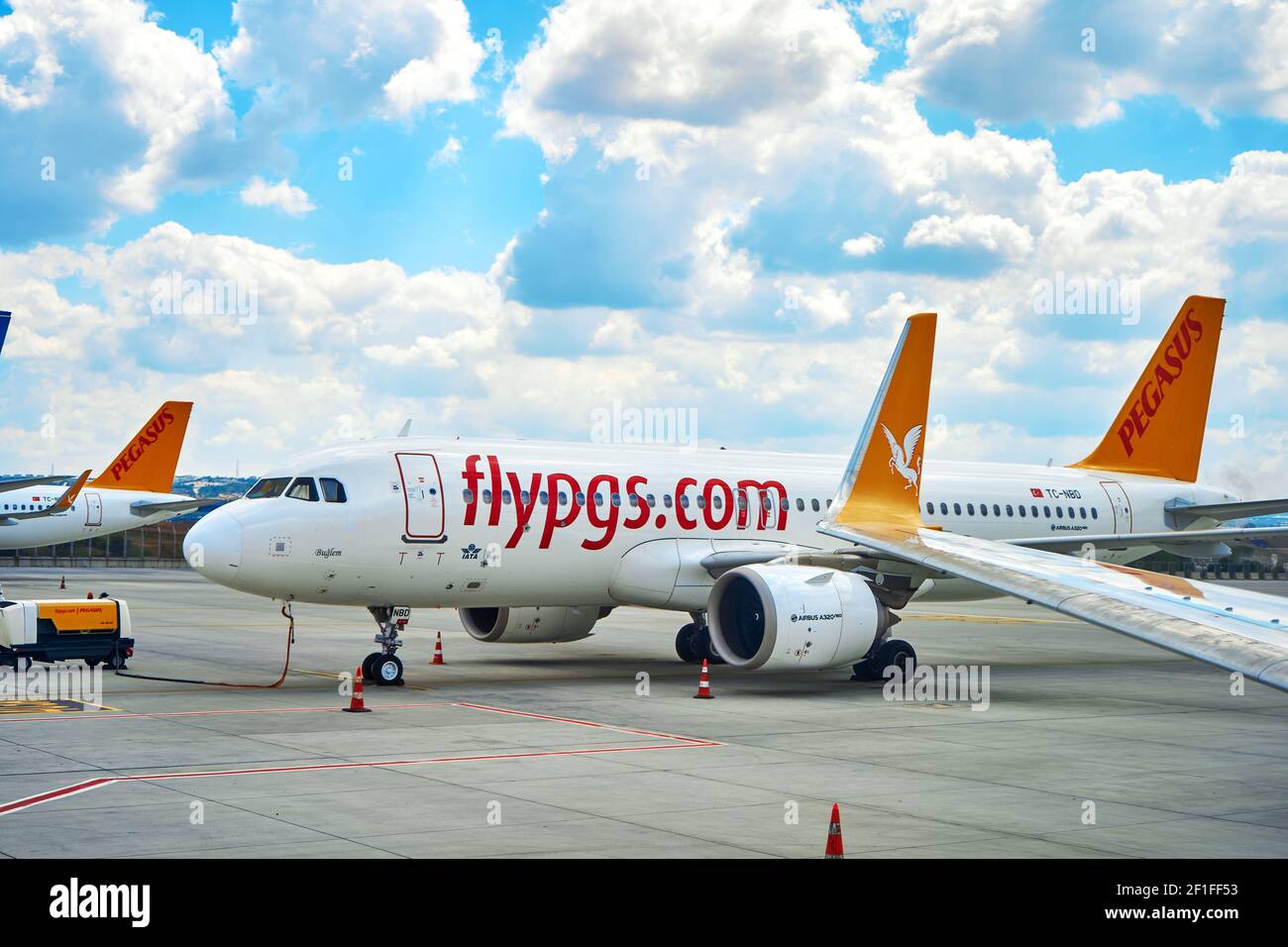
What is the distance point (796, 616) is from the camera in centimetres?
2017

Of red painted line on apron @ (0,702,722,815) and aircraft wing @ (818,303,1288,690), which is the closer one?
aircraft wing @ (818,303,1288,690)

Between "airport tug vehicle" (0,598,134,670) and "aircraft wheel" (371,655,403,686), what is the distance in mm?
4551

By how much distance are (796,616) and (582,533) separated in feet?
14.0

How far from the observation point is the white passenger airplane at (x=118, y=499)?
2308 inches

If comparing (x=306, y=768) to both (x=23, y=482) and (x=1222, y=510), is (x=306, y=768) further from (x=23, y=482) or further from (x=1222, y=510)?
(x=23, y=482)

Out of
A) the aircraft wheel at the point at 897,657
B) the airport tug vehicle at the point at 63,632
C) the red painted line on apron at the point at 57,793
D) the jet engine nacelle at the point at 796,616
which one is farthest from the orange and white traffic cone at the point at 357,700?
the aircraft wheel at the point at 897,657

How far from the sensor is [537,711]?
60.6ft

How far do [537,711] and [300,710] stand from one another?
10.2 feet

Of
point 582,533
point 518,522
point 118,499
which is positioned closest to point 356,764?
point 518,522

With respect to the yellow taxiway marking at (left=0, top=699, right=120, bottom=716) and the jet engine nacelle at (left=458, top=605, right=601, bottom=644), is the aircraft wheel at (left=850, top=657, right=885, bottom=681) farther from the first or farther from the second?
the yellow taxiway marking at (left=0, top=699, right=120, bottom=716)

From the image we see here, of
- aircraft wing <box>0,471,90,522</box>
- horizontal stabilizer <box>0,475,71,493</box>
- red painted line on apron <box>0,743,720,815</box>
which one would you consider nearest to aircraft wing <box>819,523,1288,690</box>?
red painted line on apron <box>0,743,720,815</box>

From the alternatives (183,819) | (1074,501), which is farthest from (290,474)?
(1074,501)

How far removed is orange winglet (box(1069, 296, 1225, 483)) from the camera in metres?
31.1
